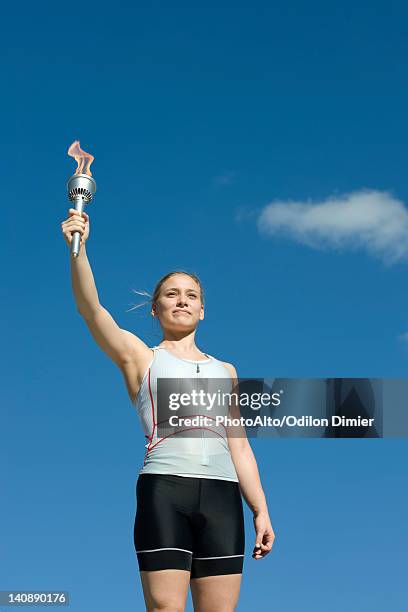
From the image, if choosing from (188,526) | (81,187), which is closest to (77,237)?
(81,187)

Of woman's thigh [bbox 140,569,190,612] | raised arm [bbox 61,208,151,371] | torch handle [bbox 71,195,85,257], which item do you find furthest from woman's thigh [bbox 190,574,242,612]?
torch handle [bbox 71,195,85,257]

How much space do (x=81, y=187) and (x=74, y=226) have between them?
287mm

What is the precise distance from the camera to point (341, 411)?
8969 millimetres

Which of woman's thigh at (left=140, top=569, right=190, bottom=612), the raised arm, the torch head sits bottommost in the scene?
woman's thigh at (left=140, top=569, right=190, bottom=612)

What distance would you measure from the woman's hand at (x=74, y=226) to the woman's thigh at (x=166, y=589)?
88.0 inches

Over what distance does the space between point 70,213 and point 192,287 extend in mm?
1269

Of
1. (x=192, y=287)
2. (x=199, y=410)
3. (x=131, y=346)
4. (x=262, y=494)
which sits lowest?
(x=262, y=494)

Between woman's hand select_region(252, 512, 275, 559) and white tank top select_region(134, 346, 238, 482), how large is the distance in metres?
0.36

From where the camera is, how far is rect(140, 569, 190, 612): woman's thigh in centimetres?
524

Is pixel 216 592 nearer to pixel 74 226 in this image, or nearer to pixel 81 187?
pixel 74 226

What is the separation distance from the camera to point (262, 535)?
19.4 ft

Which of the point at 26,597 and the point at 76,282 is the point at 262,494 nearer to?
the point at 76,282

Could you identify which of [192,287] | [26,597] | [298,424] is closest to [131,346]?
[192,287]

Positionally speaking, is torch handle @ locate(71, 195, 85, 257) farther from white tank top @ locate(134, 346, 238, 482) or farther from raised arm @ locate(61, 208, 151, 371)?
white tank top @ locate(134, 346, 238, 482)
